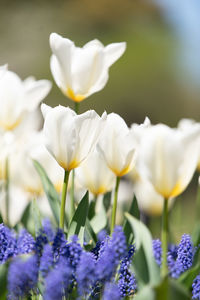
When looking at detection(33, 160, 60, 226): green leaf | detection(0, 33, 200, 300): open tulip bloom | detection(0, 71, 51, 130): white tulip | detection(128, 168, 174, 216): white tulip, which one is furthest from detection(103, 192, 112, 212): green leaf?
detection(128, 168, 174, 216): white tulip

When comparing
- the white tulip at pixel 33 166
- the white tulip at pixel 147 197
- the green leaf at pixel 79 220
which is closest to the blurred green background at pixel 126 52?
the white tulip at pixel 147 197

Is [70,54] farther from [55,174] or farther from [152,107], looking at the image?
[152,107]

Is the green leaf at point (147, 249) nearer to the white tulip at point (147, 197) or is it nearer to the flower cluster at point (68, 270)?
the flower cluster at point (68, 270)

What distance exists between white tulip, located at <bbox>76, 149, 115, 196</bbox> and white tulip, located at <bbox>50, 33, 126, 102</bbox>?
147mm

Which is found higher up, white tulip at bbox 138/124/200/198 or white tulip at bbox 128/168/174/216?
white tulip at bbox 128/168/174/216

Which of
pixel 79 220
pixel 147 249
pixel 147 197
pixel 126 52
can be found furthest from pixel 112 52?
pixel 126 52

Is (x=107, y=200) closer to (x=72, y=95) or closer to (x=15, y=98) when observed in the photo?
(x=72, y=95)

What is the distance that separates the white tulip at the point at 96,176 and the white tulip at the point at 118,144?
0.21 m

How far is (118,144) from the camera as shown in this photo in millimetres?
979

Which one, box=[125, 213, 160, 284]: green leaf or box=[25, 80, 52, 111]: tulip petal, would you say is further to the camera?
box=[25, 80, 52, 111]: tulip petal

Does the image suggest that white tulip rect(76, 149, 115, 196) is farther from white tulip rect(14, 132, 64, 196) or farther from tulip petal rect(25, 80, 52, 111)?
tulip petal rect(25, 80, 52, 111)

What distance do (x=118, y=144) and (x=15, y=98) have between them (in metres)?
0.65

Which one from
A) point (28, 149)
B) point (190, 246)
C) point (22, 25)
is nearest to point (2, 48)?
point (22, 25)

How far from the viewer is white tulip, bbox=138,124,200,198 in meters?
0.71
